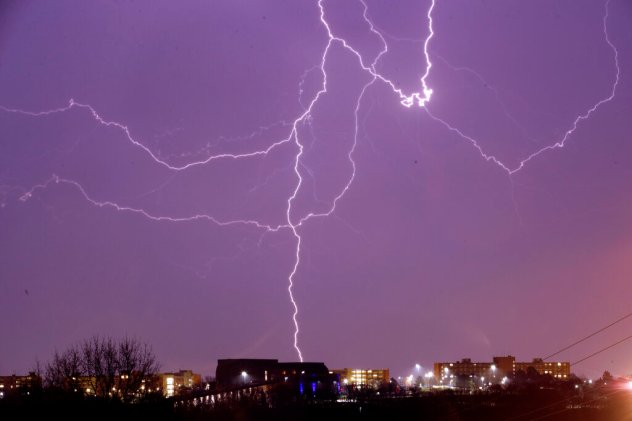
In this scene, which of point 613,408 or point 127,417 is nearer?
point 127,417

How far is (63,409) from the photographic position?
52.9 ft

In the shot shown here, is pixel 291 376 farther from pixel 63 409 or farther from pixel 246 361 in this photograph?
pixel 63 409

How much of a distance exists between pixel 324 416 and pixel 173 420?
867 centimetres

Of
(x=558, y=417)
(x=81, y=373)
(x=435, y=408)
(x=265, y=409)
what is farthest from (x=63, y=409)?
(x=435, y=408)

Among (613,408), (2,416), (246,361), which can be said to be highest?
(246,361)

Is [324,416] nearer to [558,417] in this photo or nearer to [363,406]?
[363,406]

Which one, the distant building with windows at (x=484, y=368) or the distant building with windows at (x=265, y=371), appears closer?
the distant building with windows at (x=265, y=371)

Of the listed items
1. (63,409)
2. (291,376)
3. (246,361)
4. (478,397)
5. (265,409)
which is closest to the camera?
(63,409)

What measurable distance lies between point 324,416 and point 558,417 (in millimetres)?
7291

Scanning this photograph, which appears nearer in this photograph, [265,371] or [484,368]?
[265,371]

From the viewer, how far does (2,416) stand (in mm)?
14789

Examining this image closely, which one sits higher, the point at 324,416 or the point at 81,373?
the point at 81,373

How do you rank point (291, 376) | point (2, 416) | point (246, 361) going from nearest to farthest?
point (2, 416) < point (291, 376) < point (246, 361)

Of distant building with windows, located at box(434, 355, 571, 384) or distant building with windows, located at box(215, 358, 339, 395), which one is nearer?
distant building with windows, located at box(215, 358, 339, 395)
